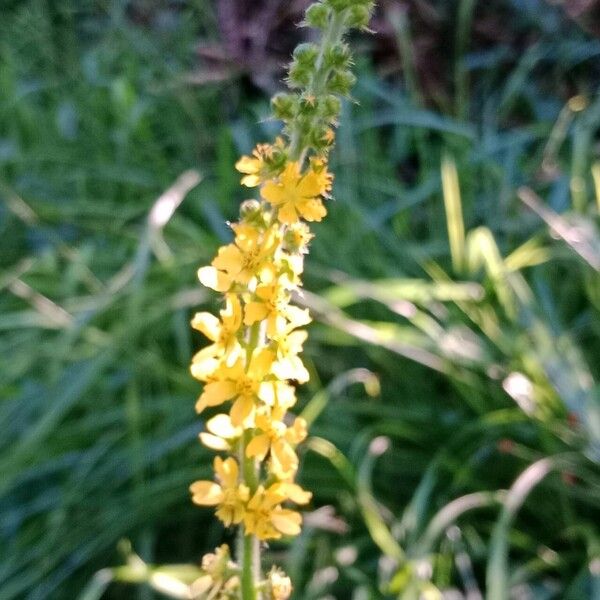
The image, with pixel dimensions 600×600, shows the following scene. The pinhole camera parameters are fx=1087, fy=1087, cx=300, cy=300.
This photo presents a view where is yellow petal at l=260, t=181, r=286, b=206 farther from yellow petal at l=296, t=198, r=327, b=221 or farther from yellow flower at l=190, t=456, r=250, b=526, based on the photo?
yellow flower at l=190, t=456, r=250, b=526

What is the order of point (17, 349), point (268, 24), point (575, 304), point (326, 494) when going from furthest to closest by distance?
point (268, 24)
point (575, 304)
point (17, 349)
point (326, 494)

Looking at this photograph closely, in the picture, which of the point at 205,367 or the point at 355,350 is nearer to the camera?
the point at 205,367

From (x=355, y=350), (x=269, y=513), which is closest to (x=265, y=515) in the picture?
(x=269, y=513)

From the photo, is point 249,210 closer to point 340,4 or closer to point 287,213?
point 287,213

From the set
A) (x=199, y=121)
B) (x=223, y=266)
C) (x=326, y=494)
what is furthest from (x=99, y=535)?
(x=199, y=121)

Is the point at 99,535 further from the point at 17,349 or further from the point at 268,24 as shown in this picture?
the point at 268,24

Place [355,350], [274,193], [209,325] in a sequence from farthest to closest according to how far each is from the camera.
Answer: [355,350] → [209,325] → [274,193]

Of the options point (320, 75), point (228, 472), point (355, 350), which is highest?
point (355, 350)
